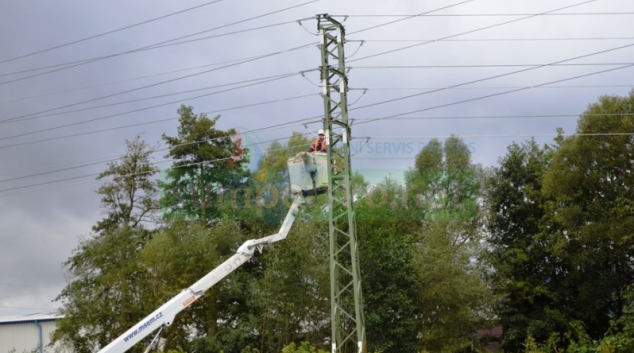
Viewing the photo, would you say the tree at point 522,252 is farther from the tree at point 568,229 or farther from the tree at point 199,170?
the tree at point 199,170

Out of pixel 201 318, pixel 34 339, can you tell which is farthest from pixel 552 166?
pixel 34 339

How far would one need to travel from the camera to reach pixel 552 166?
43.8m

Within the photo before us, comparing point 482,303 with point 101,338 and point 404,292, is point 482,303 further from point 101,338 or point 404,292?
point 101,338

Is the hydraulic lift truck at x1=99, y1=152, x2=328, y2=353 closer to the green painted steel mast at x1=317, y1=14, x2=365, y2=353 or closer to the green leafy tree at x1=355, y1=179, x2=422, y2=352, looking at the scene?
the green painted steel mast at x1=317, y1=14, x2=365, y2=353

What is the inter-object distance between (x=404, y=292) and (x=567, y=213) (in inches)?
414

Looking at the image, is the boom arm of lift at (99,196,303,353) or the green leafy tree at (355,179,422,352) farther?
the green leafy tree at (355,179,422,352)

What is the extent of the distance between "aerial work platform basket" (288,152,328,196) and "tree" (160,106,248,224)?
2420 centimetres

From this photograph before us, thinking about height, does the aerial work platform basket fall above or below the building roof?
above

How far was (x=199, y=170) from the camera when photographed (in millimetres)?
48875

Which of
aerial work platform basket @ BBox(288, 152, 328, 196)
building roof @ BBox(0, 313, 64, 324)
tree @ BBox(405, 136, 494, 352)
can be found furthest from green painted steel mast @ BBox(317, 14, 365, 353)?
building roof @ BBox(0, 313, 64, 324)

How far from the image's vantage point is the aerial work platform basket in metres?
23.0

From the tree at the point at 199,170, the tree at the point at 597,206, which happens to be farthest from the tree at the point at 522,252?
the tree at the point at 199,170

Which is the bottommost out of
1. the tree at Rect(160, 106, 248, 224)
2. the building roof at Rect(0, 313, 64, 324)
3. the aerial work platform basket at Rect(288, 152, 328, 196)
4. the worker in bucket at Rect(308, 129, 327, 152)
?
the building roof at Rect(0, 313, 64, 324)

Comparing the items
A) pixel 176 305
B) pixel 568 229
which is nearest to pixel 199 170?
pixel 568 229
